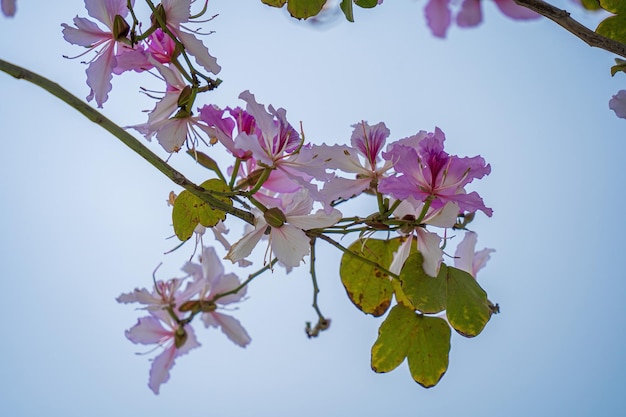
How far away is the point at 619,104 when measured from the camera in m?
0.97

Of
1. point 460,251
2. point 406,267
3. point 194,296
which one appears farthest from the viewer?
point 194,296

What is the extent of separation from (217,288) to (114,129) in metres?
0.54

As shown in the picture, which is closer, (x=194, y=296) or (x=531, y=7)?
(x=531, y=7)

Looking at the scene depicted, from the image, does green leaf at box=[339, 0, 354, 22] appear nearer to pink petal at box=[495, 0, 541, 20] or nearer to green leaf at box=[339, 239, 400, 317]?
green leaf at box=[339, 239, 400, 317]

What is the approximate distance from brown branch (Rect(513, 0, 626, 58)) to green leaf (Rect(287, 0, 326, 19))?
26 cm

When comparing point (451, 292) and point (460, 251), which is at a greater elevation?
point (460, 251)

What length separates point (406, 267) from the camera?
1.00 metres

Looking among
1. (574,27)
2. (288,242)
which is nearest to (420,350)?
(288,242)

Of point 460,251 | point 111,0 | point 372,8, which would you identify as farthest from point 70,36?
point 460,251

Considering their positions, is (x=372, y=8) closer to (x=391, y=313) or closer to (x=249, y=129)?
(x=249, y=129)

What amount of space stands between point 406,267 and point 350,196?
125 mm

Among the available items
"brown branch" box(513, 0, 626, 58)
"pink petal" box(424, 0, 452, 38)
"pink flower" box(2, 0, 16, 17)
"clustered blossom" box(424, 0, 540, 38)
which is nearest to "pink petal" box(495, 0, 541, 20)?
"clustered blossom" box(424, 0, 540, 38)

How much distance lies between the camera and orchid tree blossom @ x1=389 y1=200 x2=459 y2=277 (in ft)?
3.14

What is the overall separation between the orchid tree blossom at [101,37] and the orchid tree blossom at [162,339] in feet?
1.75
